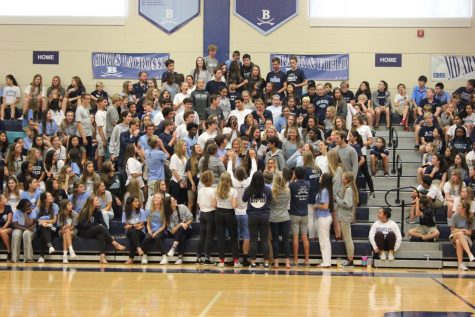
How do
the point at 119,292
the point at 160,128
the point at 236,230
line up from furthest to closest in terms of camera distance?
the point at 160,128
the point at 236,230
the point at 119,292

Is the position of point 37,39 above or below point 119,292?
above

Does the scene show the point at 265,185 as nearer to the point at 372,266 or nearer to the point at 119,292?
the point at 372,266

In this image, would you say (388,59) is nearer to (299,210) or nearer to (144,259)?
(299,210)

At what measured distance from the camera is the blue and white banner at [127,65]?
2591cm

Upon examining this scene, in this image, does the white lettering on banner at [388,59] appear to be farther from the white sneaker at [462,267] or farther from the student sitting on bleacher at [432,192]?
the white sneaker at [462,267]

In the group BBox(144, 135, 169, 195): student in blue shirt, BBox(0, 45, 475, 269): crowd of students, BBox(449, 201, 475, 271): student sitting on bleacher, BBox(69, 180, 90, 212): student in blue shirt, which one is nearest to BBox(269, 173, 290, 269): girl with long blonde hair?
BBox(0, 45, 475, 269): crowd of students

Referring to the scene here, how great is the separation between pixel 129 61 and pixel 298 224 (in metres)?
10.3

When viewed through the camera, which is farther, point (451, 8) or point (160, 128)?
point (451, 8)

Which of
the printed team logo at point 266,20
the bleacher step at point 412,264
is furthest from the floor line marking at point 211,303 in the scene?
the printed team logo at point 266,20

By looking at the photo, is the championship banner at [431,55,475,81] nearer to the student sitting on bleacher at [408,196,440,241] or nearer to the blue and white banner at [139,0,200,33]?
the blue and white banner at [139,0,200,33]

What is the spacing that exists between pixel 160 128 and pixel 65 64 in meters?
6.97

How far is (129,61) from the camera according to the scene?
25969mm

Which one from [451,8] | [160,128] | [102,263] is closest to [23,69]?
[160,128]

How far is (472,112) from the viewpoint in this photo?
21.9 metres
